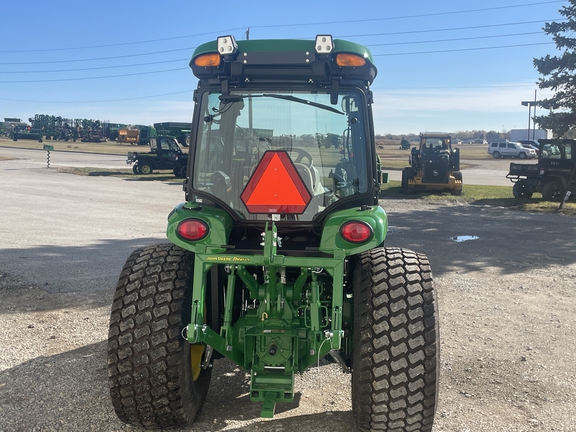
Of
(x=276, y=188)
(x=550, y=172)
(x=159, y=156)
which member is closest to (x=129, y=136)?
(x=159, y=156)

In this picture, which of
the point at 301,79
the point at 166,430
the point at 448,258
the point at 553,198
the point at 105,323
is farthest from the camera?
the point at 553,198

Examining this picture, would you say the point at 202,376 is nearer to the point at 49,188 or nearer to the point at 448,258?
the point at 448,258

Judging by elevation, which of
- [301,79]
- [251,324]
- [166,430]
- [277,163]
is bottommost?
[166,430]

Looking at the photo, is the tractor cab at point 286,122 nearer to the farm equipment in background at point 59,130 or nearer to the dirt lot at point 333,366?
the dirt lot at point 333,366

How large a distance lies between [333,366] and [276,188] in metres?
2.12

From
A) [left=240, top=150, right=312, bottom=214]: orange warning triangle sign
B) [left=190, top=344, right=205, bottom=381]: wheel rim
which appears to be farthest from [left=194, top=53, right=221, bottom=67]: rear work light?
[left=190, top=344, right=205, bottom=381]: wheel rim

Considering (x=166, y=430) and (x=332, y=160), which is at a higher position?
(x=332, y=160)

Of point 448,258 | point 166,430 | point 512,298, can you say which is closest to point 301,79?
point 166,430

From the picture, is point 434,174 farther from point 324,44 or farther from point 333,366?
point 324,44

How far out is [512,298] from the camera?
7.48 metres

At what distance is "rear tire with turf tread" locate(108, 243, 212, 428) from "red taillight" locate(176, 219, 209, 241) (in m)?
0.23

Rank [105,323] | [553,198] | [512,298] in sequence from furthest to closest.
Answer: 1. [553,198]
2. [512,298]
3. [105,323]

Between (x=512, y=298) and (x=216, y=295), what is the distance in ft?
16.1

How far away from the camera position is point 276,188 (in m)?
3.63
